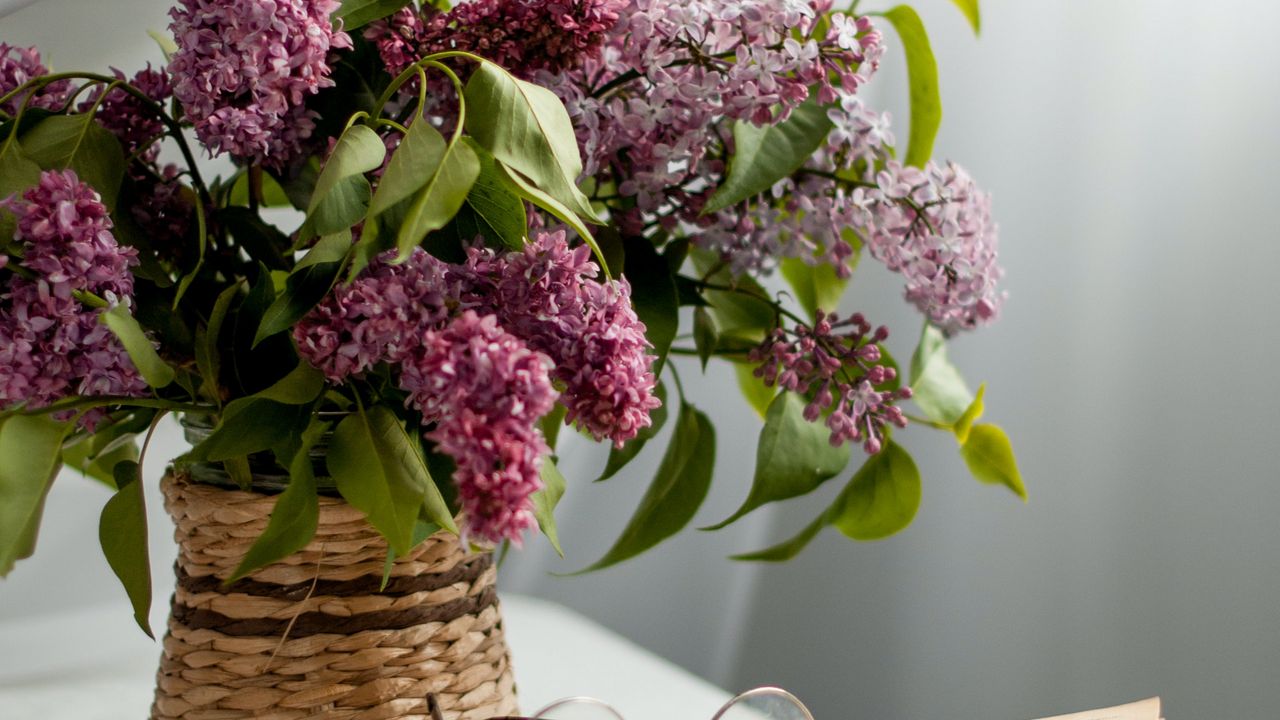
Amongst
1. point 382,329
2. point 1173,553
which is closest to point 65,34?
point 382,329

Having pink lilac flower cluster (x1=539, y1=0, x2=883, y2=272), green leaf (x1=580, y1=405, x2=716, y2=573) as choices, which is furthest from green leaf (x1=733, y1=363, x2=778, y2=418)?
pink lilac flower cluster (x1=539, y1=0, x2=883, y2=272)

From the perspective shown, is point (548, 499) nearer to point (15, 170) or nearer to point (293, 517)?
point (293, 517)

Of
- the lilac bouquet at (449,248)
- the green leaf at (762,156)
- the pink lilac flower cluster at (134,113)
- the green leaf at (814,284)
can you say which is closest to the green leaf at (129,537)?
the lilac bouquet at (449,248)

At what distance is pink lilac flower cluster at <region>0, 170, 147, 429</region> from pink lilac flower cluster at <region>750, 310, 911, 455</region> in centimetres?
24

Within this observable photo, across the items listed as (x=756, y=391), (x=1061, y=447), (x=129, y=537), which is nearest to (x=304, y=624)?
(x=129, y=537)

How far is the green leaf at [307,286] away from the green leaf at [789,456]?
222 mm

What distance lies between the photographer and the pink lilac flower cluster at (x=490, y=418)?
0.24m

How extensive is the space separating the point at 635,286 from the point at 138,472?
0.19 metres

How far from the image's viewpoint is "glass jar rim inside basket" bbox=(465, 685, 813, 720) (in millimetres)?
416

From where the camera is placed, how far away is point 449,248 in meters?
0.34

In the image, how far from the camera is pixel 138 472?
0.37 metres

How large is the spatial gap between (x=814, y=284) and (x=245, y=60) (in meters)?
0.33

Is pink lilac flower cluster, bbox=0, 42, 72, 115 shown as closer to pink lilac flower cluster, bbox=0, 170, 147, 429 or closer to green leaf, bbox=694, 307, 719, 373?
pink lilac flower cluster, bbox=0, 170, 147, 429

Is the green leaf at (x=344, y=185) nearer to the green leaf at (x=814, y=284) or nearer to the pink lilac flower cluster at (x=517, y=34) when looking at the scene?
the pink lilac flower cluster at (x=517, y=34)
